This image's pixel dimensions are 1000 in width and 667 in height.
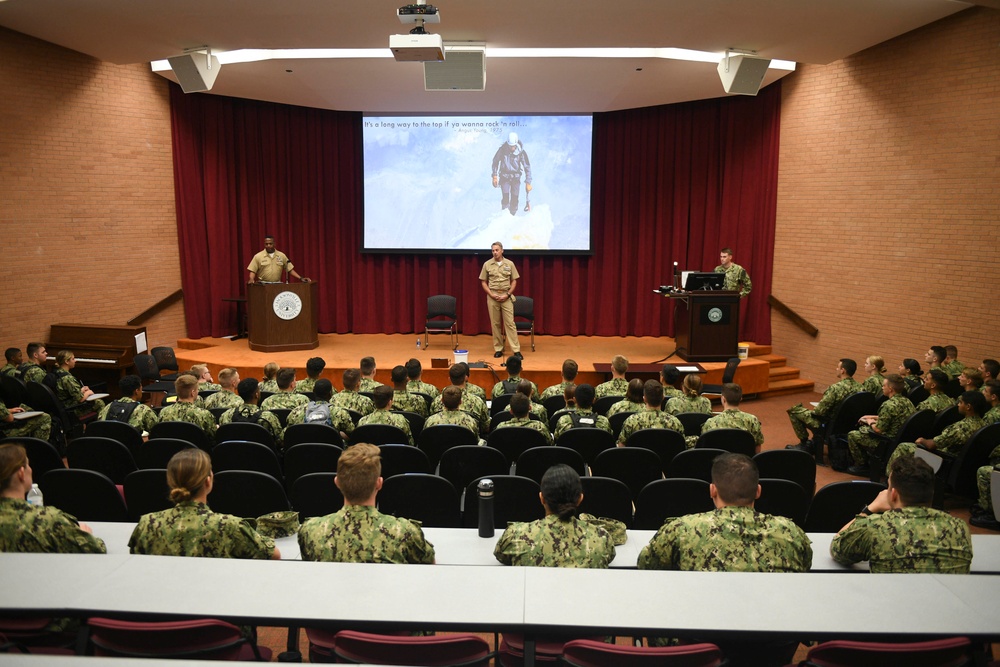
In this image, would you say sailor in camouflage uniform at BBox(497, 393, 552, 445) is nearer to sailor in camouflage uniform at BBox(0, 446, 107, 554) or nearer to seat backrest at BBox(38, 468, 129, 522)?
seat backrest at BBox(38, 468, 129, 522)

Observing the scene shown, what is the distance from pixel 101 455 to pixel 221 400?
1481 mm

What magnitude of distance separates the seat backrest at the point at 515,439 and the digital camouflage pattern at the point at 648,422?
0.66 meters

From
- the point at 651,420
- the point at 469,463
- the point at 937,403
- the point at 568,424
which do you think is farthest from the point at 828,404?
the point at 469,463

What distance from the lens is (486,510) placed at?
3479mm

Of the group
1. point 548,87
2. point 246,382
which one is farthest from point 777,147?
point 246,382

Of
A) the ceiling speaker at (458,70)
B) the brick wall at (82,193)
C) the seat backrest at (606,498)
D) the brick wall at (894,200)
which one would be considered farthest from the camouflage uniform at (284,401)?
the brick wall at (894,200)

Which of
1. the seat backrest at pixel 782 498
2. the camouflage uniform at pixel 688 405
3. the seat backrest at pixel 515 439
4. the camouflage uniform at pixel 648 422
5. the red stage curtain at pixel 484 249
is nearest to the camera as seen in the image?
the seat backrest at pixel 782 498

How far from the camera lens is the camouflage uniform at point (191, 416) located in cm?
596

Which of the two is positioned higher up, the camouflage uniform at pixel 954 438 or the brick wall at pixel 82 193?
the brick wall at pixel 82 193

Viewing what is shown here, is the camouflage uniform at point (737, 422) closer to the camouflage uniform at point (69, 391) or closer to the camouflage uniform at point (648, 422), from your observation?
the camouflage uniform at point (648, 422)

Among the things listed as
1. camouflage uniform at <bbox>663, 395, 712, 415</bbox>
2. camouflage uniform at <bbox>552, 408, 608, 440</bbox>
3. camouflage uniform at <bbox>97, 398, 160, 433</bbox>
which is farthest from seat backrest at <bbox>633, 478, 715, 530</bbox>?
camouflage uniform at <bbox>97, 398, 160, 433</bbox>

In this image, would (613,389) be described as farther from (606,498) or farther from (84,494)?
(84,494)

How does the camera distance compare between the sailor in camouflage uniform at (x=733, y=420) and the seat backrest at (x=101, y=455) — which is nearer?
the seat backrest at (x=101, y=455)

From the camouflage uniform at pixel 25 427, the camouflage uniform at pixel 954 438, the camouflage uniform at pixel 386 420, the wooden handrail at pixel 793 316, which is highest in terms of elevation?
the wooden handrail at pixel 793 316
